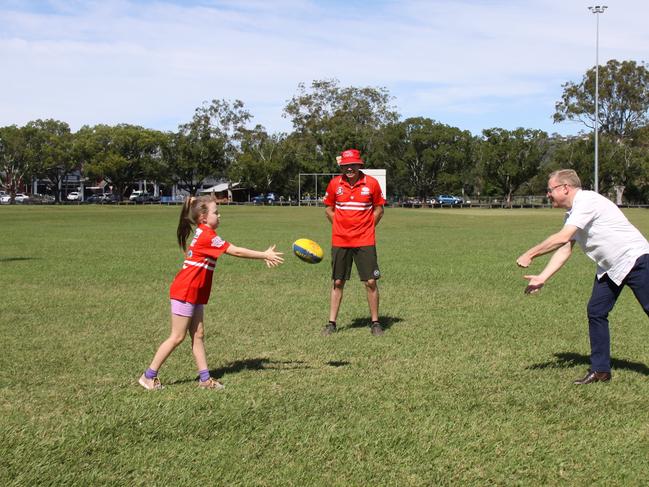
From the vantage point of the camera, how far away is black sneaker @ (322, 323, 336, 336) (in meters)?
8.28

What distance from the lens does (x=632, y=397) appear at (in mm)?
5715

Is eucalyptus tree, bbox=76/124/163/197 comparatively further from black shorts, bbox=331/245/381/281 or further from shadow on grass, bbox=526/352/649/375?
shadow on grass, bbox=526/352/649/375

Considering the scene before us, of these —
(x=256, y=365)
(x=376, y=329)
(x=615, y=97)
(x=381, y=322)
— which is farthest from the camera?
(x=615, y=97)

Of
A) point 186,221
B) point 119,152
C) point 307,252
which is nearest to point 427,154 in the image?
point 119,152

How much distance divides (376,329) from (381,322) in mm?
775

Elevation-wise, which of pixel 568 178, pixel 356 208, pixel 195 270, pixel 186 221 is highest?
pixel 568 178

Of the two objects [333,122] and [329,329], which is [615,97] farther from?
[329,329]

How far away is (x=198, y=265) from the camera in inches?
231

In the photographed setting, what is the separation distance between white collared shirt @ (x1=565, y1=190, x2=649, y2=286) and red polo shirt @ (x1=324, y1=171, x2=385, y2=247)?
2988 mm

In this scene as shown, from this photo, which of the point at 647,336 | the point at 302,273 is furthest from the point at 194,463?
the point at 302,273

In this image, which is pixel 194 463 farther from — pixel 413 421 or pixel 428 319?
pixel 428 319

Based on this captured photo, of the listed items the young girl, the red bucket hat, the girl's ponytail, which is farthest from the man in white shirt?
the girl's ponytail

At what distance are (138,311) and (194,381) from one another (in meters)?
4.01

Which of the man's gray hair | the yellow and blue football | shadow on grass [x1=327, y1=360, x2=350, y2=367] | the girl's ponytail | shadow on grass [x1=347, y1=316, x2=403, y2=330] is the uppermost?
the man's gray hair
